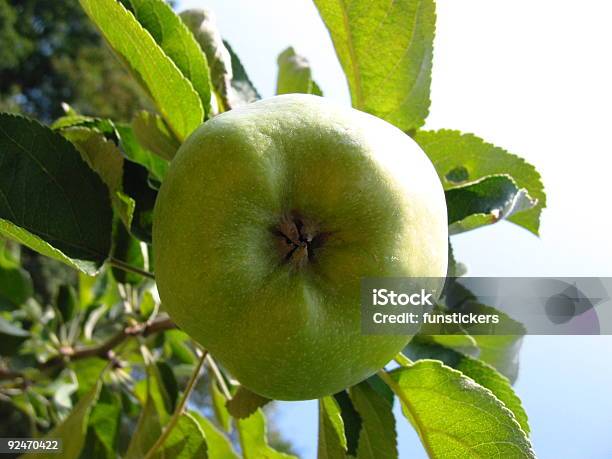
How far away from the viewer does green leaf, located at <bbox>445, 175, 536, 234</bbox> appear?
68 centimetres

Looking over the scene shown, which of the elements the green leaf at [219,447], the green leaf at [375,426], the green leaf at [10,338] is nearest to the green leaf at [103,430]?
the green leaf at [219,447]

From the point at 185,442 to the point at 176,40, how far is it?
1.72 feet

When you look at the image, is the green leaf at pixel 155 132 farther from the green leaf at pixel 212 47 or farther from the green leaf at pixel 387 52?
the green leaf at pixel 387 52

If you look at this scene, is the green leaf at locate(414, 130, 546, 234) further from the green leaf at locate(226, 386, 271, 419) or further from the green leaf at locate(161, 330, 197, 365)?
the green leaf at locate(161, 330, 197, 365)

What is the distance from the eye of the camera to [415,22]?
65cm

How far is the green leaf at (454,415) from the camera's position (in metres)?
0.57

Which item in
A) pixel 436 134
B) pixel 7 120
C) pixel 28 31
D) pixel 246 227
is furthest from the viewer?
pixel 28 31

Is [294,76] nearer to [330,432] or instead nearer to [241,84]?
[241,84]

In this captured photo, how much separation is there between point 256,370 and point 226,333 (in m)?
0.05

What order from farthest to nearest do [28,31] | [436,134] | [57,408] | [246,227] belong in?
[28,31] < [57,408] < [436,134] < [246,227]

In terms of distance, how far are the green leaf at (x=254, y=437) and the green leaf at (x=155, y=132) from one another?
42 cm

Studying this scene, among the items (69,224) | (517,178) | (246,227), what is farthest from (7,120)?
(517,178)

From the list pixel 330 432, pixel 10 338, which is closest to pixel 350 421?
pixel 330 432

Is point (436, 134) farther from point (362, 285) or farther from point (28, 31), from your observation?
point (28, 31)
